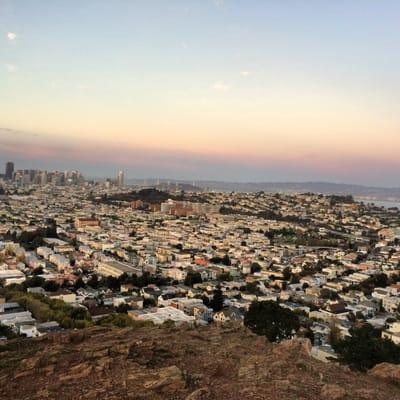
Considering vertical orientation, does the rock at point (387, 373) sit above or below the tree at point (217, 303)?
above

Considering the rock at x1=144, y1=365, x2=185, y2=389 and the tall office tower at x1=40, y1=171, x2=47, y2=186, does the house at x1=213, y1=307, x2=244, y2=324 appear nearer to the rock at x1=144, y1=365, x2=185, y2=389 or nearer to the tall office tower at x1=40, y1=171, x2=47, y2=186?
the rock at x1=144, y1=365, x2=185, y2=389

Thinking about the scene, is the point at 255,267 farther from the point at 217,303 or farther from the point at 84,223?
the point at 84,223

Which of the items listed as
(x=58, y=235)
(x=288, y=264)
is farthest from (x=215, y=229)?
(x=288, y=264)

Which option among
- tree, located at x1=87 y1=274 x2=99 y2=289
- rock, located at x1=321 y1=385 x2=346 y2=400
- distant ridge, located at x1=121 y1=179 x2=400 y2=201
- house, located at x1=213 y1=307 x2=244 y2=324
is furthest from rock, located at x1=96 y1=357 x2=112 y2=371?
distant ridge, located at x1=121 y1=179 x2=400 y2=201

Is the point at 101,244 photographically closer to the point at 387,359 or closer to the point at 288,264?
the point at 288,264

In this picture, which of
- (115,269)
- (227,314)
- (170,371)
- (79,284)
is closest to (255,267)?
(115,269)

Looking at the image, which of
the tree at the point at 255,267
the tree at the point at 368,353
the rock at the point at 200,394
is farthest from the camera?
the tree at the point at 255,267

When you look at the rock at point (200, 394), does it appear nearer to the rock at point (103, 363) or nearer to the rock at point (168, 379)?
the rock at point (168, 379)

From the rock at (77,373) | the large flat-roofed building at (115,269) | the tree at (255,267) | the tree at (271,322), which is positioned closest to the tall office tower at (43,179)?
the large flat-roofed building at (115,269)
